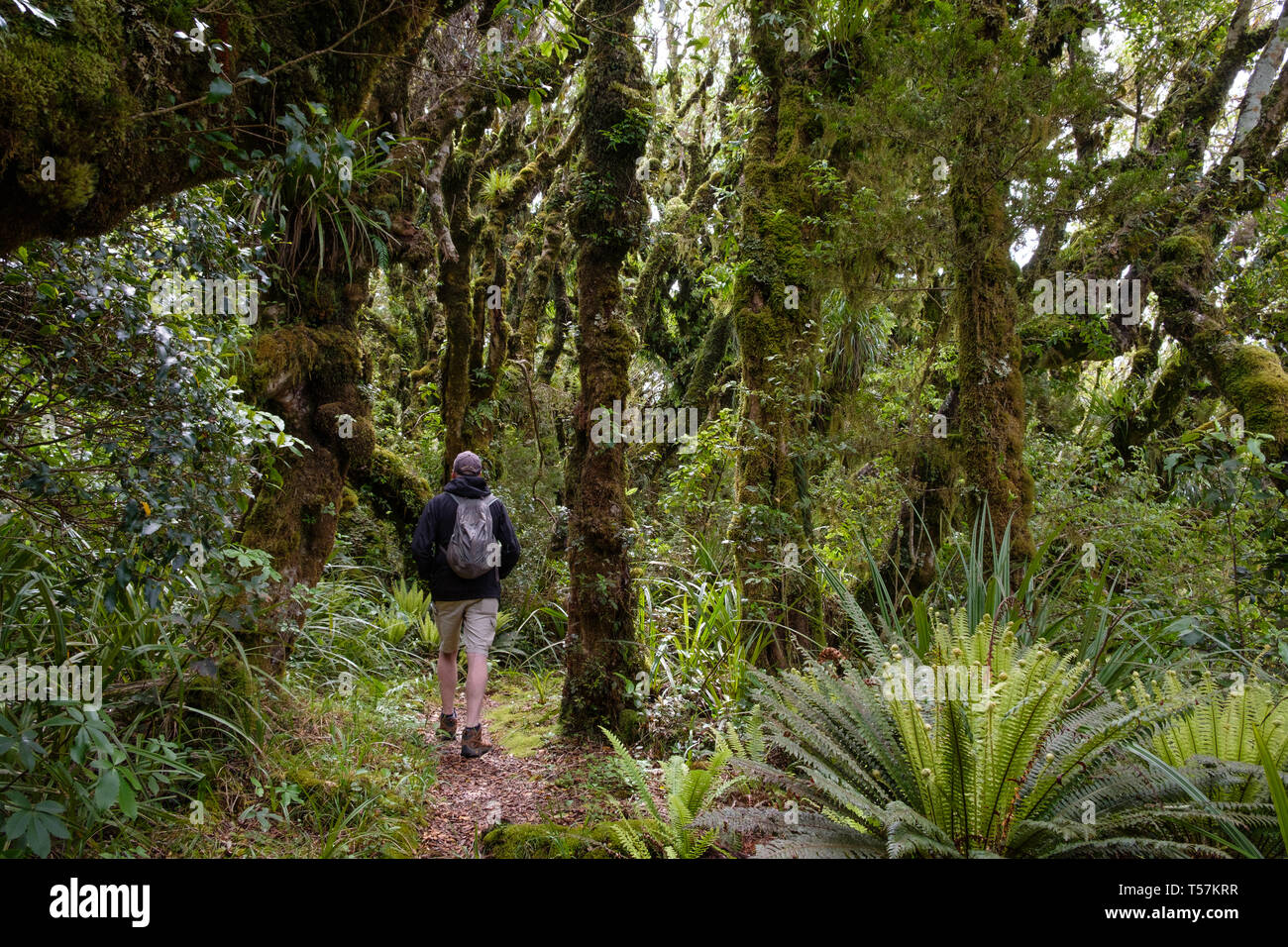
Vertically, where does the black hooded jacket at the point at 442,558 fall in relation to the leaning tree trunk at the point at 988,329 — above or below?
below

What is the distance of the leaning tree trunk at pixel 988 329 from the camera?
174 inches

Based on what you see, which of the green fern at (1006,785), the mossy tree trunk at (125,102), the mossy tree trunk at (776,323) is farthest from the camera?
the mossy tree trunk at (776,323)

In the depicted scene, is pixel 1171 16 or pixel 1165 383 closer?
pixel 1171 16

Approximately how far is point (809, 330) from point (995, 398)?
56.6 inches

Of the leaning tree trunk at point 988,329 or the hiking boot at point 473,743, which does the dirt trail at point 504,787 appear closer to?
the hiking boot at point 473,743

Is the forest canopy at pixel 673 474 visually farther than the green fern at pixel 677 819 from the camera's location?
No

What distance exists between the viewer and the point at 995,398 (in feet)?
15.4

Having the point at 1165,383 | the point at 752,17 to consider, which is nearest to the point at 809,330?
the point at 752,17

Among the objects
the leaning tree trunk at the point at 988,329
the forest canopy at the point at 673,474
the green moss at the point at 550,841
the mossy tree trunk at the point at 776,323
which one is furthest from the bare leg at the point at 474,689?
the leaning tree trunk at the point at 988,329

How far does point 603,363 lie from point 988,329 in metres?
2.71

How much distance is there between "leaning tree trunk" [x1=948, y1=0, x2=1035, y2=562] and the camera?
443 centimetres

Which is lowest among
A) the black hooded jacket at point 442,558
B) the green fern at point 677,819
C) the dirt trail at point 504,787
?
the dirt trail at point 504,787

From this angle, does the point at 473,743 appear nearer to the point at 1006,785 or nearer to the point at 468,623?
the point at 468,623
